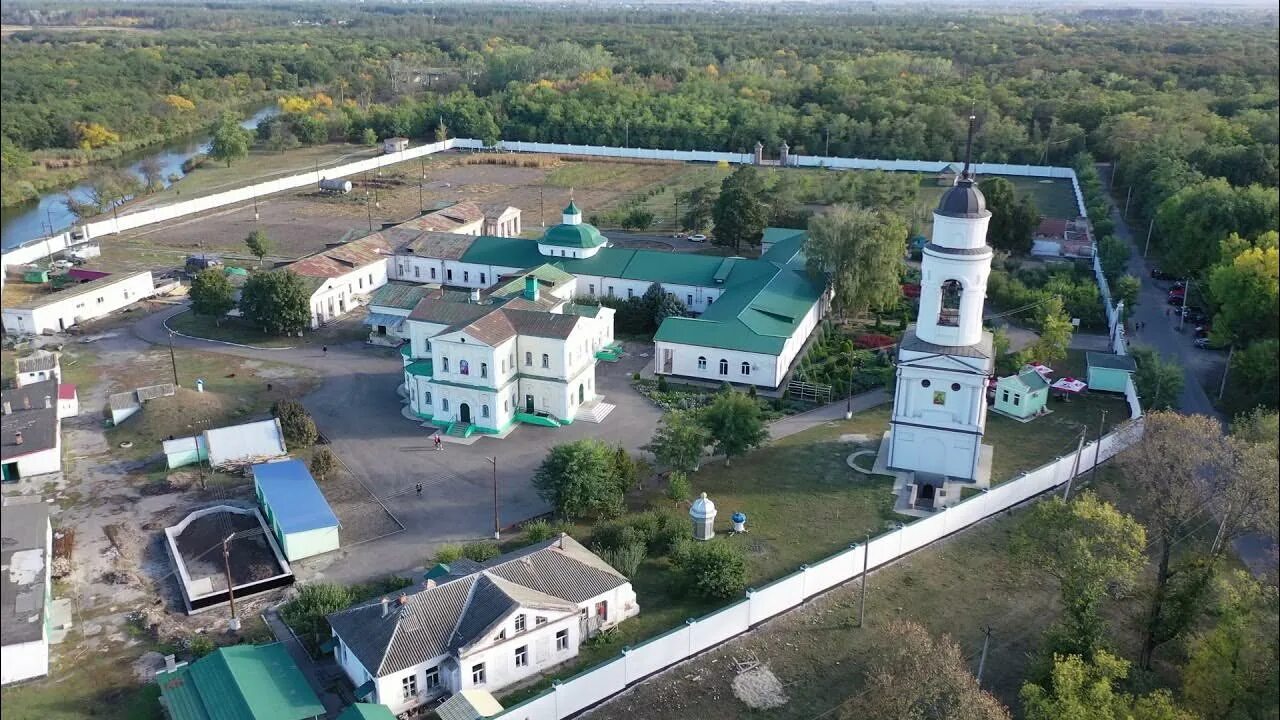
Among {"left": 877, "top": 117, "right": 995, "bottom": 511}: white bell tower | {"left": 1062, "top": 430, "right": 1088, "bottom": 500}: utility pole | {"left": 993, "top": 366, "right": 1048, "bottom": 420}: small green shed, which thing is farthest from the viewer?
{"left": 993, "top": 366, "right": 1048, "bottom": 420}: small green shed

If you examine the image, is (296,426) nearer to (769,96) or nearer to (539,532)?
(539,532)

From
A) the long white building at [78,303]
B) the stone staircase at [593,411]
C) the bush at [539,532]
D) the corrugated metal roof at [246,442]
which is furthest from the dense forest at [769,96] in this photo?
the stone staircase at [593,411]

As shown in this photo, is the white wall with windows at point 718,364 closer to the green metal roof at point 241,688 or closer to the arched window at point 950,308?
the arched window at point 950,308

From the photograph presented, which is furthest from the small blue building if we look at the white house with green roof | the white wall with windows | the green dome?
the green dome

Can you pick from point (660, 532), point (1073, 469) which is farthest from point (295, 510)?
point (1073, 469)

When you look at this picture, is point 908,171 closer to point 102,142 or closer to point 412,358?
point 412,358

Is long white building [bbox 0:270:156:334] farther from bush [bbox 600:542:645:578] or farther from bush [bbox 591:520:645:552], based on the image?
bush [bbox 600:542:645:578]
